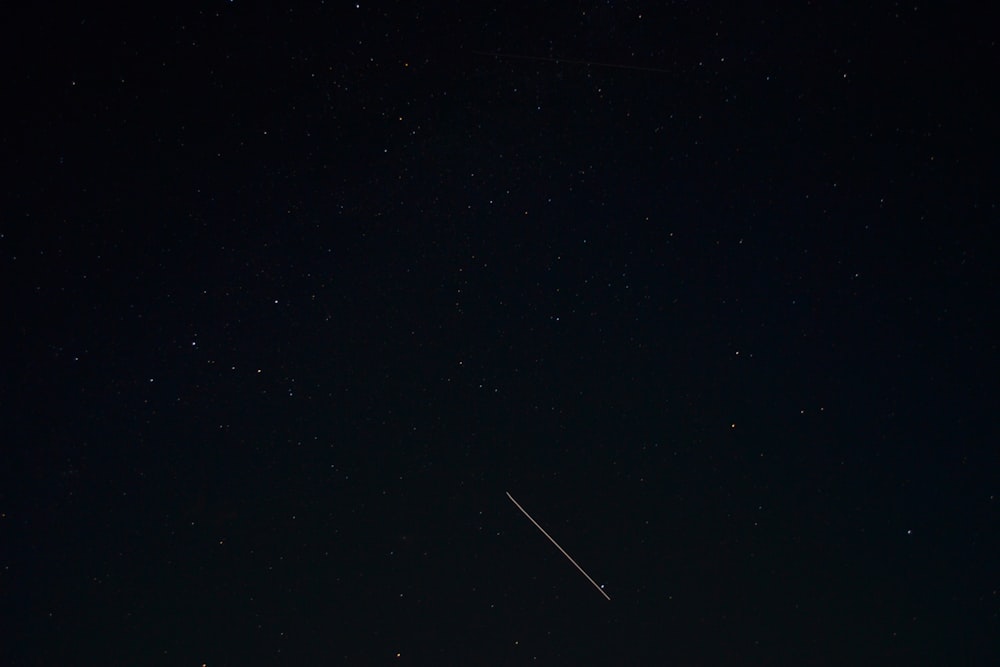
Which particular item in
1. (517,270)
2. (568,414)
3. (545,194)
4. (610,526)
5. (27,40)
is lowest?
(610,526)

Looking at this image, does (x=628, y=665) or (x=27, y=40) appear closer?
(x=27, y=40)

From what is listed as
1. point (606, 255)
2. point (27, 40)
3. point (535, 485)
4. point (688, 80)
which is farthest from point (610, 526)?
point (27, 40)

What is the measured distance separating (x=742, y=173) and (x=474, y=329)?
45 cm

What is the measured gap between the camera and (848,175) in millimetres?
1105

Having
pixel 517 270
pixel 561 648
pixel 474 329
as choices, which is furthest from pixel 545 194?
pixel 561 648

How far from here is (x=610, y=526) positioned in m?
1.14

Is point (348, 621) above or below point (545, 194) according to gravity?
below

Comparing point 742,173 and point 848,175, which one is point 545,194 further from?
point 848,175

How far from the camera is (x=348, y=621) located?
1118 millimetres

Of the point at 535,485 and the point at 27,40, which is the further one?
the point at 535,485

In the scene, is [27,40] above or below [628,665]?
above

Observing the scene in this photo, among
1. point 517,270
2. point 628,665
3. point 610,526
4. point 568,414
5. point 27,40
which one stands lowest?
point 628,665

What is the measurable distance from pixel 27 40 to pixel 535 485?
0.89 metres

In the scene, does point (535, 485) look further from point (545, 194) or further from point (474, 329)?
point (545, 194)
